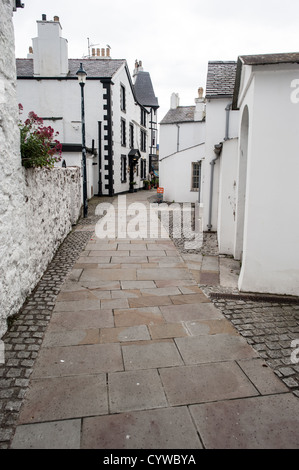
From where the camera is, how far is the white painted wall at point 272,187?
4.54 metres

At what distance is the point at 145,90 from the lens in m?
38.7

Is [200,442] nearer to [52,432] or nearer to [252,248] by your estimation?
[52,432]

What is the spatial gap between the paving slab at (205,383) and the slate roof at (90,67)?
19810 mm

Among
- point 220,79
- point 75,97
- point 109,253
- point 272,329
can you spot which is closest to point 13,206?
point 272,329

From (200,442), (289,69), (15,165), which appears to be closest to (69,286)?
(15,165)

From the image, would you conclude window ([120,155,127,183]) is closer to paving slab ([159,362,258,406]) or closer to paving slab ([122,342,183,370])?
paving slab ([122,342,183,370])

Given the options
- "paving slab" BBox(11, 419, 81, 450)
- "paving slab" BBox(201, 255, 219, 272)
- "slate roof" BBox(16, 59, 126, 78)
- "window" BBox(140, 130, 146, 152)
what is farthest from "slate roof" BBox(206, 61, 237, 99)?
"window" BBox(140, 130, 146, 152)

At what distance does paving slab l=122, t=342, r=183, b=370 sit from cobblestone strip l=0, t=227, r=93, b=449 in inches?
38.2

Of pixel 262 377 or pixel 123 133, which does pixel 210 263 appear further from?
pixel 123 133

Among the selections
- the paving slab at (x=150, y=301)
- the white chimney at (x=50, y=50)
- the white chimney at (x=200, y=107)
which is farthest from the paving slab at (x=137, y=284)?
the white chimney at (x=200, y=107)

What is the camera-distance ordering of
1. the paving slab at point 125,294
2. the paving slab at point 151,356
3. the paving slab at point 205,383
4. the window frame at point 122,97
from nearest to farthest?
the paving slab at point 205,383 < the paving slab at point 151,356 < the paving slab at point 125,294 < the window frame at point 122,97

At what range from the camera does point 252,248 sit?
496 cm

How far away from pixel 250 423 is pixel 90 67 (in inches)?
873

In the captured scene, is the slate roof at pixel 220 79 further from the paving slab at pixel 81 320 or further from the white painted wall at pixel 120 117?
the white painted wall at pixel 120 117
